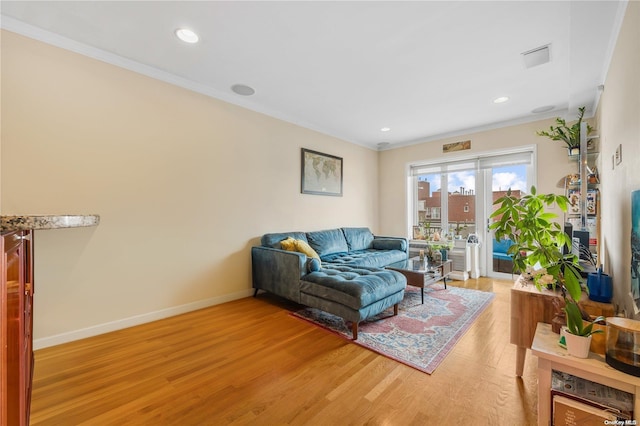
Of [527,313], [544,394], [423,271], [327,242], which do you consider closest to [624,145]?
[527,313]

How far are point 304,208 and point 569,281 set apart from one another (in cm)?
342

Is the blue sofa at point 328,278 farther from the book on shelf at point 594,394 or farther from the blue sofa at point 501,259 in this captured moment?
the blue sofa at point 501,259

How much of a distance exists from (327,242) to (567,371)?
311 centimetres

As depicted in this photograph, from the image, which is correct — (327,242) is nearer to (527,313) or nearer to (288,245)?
(288,245)

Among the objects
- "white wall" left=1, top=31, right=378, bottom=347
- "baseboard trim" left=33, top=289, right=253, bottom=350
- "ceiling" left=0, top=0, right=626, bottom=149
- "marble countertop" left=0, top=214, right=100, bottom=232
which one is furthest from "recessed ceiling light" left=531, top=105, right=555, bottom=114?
"marble countertop" left=0, top=214, right=100, bottom=232

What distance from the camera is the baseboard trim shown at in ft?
7.20

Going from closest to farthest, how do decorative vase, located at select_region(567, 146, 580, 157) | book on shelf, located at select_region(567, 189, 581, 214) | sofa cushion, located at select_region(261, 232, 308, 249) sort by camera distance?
book on shelf, located at select_region(567, 189, 581, 214)
decorative vase, located at select_region(567, 146, 580, 157)
sofa cushion, located at select_region(261, 232, 308, 249)

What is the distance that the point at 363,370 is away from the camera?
1.91m

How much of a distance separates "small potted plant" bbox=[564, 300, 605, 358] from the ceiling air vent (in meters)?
2.33

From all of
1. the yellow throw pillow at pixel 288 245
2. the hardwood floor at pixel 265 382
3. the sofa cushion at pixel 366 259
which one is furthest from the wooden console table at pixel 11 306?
the sofa cushion at pixel 366 259

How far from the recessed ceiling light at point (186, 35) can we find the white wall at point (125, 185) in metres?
0.75

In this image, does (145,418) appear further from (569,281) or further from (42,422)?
(569,281)

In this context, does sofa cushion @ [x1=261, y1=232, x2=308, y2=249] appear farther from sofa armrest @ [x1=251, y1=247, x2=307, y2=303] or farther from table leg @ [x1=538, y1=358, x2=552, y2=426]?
table leg @ [x1=538, y1=358, x2=552, y2=426]

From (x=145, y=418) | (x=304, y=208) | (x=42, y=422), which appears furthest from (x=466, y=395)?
(x=304, y=208)
